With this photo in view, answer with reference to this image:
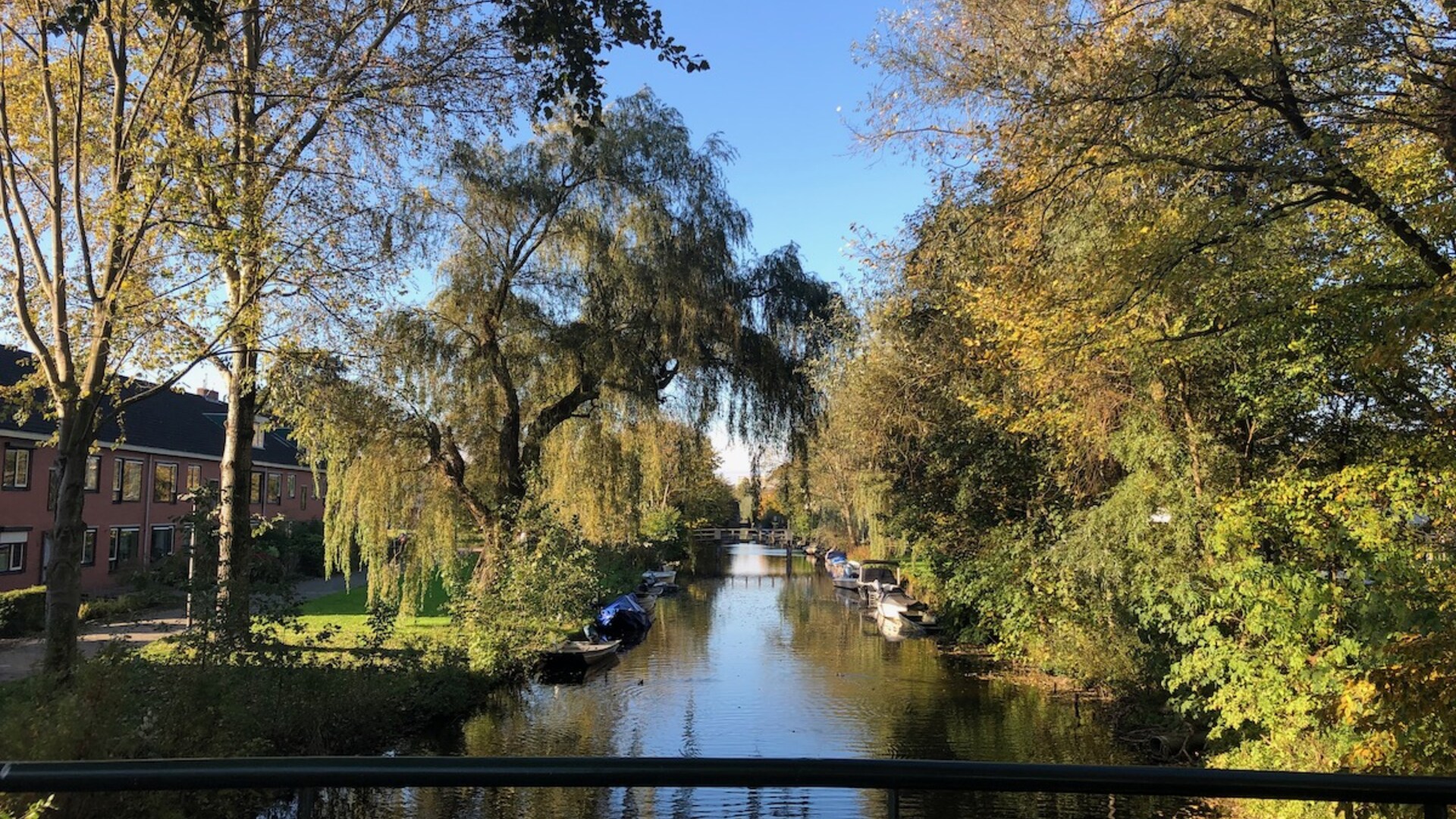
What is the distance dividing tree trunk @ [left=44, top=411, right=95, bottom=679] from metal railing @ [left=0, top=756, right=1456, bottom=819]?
318 inches

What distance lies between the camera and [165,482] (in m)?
28.5

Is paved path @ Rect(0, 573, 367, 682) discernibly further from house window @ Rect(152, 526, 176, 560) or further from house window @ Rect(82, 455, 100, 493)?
house window @ Rect(152, 526, 176, 560)

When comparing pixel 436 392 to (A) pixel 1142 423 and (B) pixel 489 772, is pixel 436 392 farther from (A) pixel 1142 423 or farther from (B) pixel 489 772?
(B) pixel 489 772

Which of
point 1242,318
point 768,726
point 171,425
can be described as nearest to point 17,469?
point 171,425

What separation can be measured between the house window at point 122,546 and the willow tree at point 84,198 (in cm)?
2012

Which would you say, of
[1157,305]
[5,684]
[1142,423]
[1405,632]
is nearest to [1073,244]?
[1157,305]

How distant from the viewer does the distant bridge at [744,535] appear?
82.5 metres

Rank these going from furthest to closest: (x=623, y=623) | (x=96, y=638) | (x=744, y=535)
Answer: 1. (x=744, y=535)
2. (x=623, y=623)
3. (x=96, y=638)

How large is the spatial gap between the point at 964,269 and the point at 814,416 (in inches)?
293

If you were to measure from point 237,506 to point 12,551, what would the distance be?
16.2 m

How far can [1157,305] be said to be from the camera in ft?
31.8

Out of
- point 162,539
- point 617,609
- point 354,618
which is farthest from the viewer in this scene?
point 162,539

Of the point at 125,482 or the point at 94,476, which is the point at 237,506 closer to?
the point at 94,476

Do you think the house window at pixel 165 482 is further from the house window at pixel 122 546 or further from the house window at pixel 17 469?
the house window at pixel 17 469
